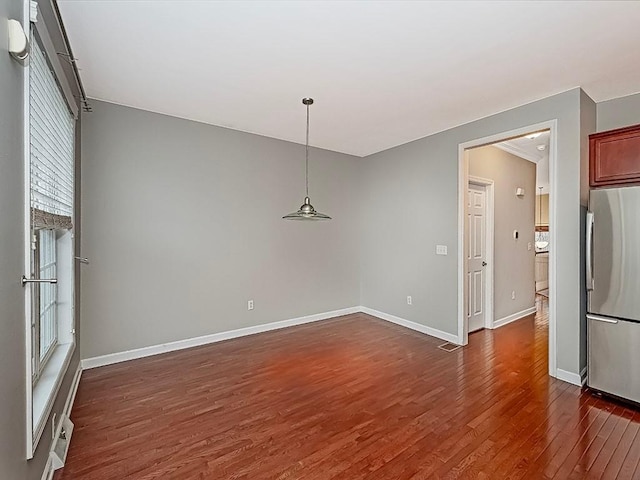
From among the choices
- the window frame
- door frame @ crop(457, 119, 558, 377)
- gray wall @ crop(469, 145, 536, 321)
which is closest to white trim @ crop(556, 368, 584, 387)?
door frame @ crop(457, 119, 558, 377)

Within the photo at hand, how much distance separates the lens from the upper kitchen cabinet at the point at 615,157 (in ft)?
9.17

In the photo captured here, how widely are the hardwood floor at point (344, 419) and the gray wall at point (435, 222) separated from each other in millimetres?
760

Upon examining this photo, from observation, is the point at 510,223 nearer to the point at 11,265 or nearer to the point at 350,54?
the point at 350,54

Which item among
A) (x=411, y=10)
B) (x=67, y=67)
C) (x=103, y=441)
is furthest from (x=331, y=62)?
(x=103, y=441)

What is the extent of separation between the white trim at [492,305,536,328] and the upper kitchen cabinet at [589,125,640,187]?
2.66 meters

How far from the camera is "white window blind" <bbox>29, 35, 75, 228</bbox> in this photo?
1720 mm

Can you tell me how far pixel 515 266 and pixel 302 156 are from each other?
12.8 feet

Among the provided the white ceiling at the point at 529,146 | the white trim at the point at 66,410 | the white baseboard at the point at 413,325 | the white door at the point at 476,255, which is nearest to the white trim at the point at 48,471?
the white trim at the point at 66,410

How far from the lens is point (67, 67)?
257 centimetres

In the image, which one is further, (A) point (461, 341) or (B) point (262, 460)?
(A) point (461, 341)

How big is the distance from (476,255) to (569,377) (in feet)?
6.60

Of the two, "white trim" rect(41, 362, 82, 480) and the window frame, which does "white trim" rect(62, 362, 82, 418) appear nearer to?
"white trim" rect(41, 362, 82, 480)

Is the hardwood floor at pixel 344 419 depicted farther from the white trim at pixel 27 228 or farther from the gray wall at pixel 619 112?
the gray wall at pixel 619 112

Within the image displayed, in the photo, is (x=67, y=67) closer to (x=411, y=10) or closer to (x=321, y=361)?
(x=411, y=10)
